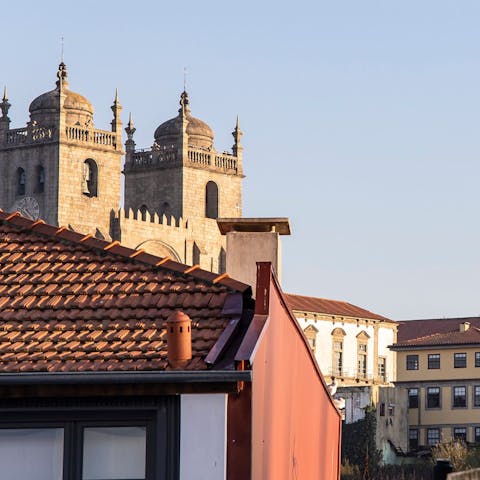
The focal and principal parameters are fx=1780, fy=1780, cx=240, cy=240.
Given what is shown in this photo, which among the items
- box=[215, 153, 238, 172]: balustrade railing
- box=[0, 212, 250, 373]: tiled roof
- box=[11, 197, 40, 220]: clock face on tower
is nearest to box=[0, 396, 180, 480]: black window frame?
box=[0, 212, 250, 373]: tiled roof

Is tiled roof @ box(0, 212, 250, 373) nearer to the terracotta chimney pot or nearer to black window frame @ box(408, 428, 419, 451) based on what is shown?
the terracotta chimney pot

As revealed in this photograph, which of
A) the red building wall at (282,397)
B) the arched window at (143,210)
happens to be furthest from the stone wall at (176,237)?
the red building wall at (282,397)

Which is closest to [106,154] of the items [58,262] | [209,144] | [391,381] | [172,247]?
[172,247]

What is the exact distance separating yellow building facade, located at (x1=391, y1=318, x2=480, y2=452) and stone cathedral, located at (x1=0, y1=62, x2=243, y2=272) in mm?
18855

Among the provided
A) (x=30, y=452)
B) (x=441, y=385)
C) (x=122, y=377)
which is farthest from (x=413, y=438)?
(x=122, y=377)

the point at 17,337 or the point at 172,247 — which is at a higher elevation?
the point at 172,247

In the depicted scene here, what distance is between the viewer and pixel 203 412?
1374cm

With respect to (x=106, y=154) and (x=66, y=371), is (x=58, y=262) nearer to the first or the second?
(x=66, y=371)

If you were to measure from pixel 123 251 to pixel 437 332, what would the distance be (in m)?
119

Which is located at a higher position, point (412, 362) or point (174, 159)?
point (174, 159)

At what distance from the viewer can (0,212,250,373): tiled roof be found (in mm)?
14188

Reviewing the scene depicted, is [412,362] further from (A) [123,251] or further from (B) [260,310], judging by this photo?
(B) [260,310]

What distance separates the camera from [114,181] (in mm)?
137750

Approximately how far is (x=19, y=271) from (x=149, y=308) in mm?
1523
